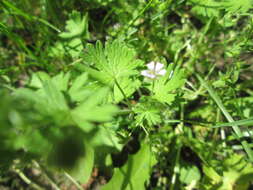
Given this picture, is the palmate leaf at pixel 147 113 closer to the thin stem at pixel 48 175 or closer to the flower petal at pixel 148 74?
the flower petal at pixel 148 74

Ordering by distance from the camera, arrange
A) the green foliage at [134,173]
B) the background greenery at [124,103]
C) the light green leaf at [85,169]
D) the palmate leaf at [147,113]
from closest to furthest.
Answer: the background greenery at [124,103] < the light green leaf at [85,169] < the palmate leaf at [147,113] < the green foliage at [134,173]

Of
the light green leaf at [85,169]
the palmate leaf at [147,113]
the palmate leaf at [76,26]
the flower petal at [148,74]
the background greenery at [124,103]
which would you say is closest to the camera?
the background greenery at [124,103]

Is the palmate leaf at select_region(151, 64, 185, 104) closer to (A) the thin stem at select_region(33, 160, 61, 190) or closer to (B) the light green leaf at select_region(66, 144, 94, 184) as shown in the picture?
(B) the light green leaf at select_region(66, 144, 94, 184)

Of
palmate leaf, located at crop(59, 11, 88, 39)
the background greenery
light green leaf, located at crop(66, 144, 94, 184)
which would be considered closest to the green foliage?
the background greenery

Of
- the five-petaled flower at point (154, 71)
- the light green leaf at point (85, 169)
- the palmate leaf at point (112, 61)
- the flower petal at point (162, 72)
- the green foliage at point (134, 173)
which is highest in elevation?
the palmate leaf at point (112, 61)

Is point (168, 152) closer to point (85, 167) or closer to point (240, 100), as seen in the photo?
point (240, 100)

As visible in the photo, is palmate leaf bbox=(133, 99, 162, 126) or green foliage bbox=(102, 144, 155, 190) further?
green foliage bbox=(102, 144, 155, 190)

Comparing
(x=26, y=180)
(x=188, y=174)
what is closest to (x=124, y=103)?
A: (x=188, y=174)

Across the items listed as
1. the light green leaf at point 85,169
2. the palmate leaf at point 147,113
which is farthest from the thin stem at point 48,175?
the palmate leaf at point 147,113

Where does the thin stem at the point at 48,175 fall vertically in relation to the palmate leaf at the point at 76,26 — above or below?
below
